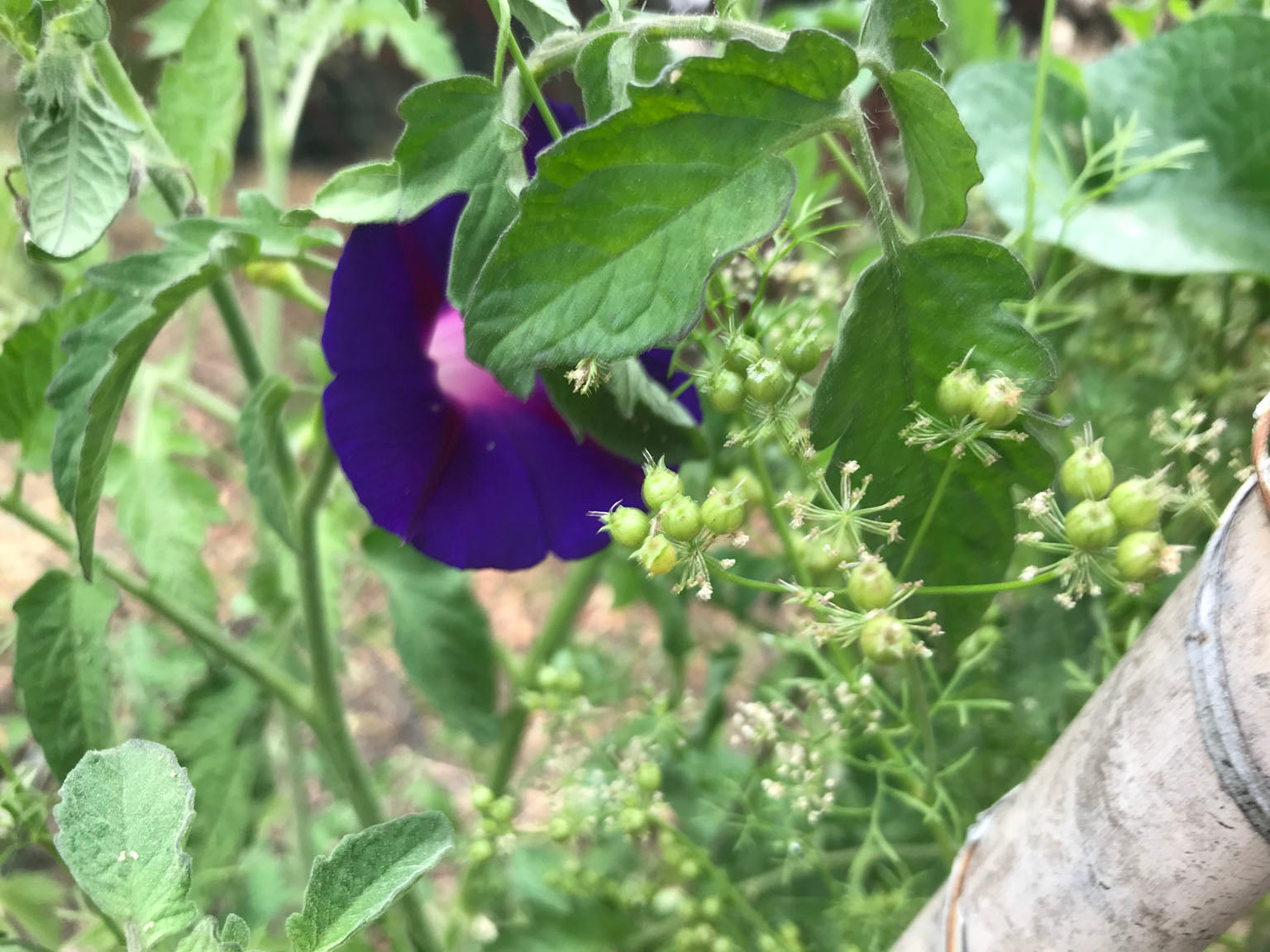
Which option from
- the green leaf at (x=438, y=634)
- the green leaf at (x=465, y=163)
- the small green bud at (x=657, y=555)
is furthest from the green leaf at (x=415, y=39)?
the small green bud at (x=657, y=555)

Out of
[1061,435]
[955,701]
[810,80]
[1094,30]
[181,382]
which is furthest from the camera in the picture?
[1094,30]

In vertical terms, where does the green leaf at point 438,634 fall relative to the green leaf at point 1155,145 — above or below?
below

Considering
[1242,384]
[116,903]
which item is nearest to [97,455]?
[116,903]

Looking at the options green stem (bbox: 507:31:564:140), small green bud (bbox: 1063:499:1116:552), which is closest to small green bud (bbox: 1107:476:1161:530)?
small green bud (bbox: 1063:499:1116:552)

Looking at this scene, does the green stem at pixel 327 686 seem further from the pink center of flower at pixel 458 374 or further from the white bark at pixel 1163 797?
the white bark at pixel 1163 797

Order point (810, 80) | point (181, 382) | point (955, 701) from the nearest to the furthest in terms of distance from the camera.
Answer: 1. point (810, 80)
2. point (955, 701)
3. point (181, 382)

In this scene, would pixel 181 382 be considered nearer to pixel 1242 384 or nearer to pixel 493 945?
pixel 493 945
